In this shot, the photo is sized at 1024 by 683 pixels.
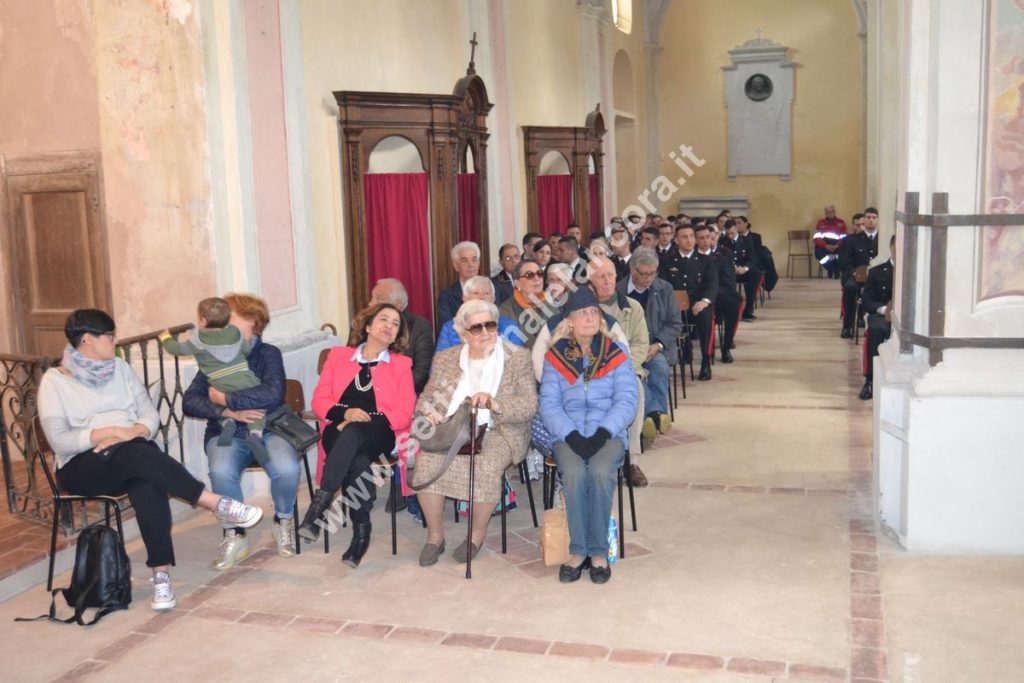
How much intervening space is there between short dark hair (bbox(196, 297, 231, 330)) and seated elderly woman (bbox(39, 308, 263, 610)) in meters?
0.48

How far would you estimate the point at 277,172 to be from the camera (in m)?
7.05

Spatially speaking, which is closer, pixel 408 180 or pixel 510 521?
pixel 510 521

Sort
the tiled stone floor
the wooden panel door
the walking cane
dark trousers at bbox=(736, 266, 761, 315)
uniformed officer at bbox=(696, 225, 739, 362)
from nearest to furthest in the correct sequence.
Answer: the tiled stone floor < the walking cane < the wooden panel door < uniformed officer at bbox=(696, 225, 739, 362) < dark trousers at bbox=(736, 266, 761, 315)

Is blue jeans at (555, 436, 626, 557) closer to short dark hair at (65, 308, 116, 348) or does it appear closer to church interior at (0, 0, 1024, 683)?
church interior at (0, 0, 1024, 683)

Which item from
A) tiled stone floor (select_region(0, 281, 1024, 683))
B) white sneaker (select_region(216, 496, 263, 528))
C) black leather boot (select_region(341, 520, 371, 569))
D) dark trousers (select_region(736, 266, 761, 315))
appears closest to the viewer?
tiled stone floor (select_region(0, 281, 1024, 683))

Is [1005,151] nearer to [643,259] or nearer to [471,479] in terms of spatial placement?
[471,479]

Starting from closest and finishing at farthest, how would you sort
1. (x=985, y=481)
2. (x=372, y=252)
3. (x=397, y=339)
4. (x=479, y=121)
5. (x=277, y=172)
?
(x=985, y=481) < (x=397, y=339) < (x=277, y=172) < (x=372, y=252) < (x=479, y=121)

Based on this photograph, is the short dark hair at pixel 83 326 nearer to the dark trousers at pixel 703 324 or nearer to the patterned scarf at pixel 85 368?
the patterned scarf at pixel 85 368

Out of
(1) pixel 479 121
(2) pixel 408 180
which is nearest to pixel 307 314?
(2) pixel 408 180

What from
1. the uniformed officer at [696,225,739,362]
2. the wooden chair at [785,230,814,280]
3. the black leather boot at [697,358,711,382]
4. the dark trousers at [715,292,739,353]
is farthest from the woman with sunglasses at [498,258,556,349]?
the wooden chair at [785,230,814,280]

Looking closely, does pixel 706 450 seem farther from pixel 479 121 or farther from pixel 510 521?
pixel 479 121

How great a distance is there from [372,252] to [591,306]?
3.44 m

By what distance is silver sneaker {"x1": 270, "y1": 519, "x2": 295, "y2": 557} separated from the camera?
5.51 meters

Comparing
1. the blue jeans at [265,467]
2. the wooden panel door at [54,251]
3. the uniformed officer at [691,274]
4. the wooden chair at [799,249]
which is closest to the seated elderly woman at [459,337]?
the blue jeans at [265,467]
